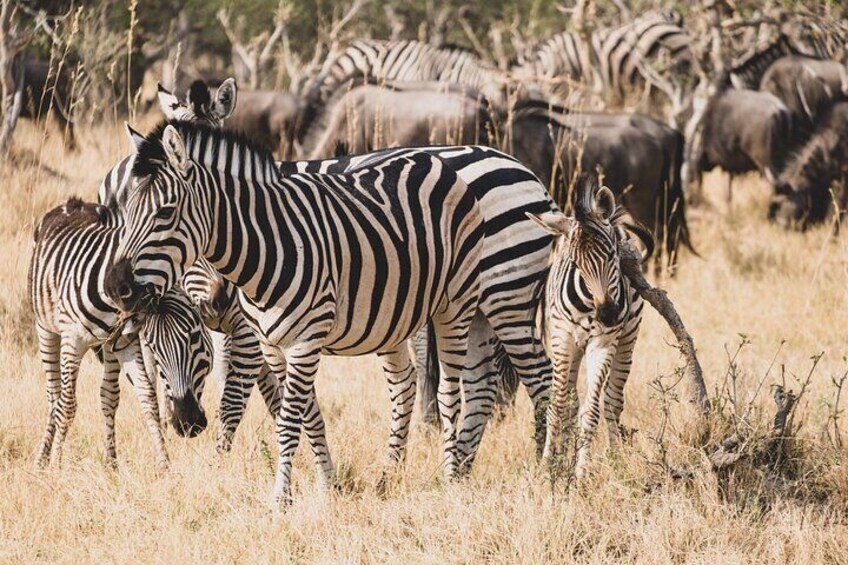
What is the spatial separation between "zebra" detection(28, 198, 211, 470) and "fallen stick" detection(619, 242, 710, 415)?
7.15ft

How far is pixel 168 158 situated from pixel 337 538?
165 centimetres

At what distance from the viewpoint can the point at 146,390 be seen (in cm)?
600

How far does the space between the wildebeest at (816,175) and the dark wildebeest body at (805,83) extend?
0.72 metres

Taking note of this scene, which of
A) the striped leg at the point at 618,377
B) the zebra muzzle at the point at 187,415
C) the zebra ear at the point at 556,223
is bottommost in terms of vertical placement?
the zebra muzzle at the point at 187,415

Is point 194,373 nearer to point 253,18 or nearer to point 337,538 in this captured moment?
point 337,538

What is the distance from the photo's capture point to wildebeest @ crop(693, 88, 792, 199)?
520 inches

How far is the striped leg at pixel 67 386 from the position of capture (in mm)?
5824

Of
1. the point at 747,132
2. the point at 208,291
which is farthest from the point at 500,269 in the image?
the point at 747,132

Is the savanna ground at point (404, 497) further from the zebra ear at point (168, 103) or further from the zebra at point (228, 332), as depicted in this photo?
the zebra ear at point (168, 103)

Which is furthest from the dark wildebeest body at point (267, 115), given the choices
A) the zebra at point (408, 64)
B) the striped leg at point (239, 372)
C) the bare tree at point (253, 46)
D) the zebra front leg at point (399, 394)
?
the zebra front leg at point (399, 394)

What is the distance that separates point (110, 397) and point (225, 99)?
189 cm

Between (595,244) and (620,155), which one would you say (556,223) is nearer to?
(595,244)

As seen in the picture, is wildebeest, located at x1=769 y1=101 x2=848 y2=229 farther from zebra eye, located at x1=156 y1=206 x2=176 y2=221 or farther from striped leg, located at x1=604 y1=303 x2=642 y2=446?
zebra eye, located at x1=156 y1=206 x2=176 y2=221

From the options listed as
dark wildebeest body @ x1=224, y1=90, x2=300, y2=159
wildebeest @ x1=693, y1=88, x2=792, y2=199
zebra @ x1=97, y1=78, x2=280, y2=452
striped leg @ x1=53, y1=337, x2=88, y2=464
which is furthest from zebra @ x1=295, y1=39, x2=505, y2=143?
striped leg @ x1=53, y1=337, x2=88, y2=464
